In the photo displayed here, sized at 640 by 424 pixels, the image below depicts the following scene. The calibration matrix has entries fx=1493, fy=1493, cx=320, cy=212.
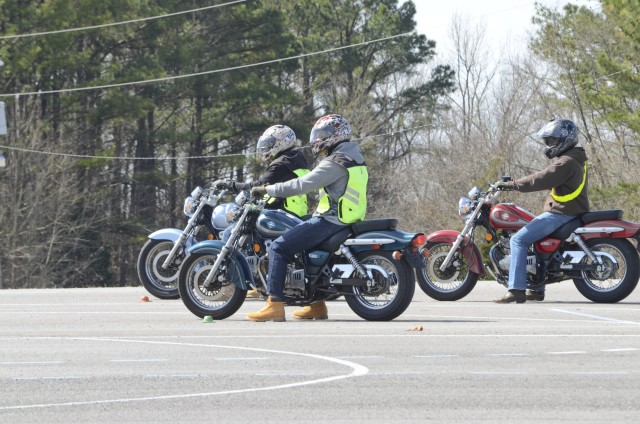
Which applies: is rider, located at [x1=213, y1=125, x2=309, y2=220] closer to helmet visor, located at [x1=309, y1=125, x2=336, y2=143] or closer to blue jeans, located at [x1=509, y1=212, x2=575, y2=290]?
helmet visor, located at [x1=309, y1=125, x2=336, y2=143]

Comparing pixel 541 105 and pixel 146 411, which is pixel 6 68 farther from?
pixel 146 411

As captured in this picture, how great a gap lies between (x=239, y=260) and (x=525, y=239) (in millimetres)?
3428

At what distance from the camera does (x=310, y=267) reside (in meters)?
14.3

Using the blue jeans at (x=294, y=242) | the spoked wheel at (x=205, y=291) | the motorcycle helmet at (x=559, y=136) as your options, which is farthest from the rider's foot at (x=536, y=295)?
the spoked wheel at (x=205, y=291)

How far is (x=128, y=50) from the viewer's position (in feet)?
192

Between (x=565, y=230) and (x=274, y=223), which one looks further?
(x=565, y=230)

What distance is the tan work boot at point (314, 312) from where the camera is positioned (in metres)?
15.0

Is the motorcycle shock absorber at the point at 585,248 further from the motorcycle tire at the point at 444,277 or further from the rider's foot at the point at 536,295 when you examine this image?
the motorcycle tire at the point at 444,277

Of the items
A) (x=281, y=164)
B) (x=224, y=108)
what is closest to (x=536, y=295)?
(x=281, y=164)

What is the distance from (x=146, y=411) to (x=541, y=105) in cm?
5185

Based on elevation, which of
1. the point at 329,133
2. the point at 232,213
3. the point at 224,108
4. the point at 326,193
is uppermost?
the point at 224,108

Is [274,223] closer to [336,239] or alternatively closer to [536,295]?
[336,239]

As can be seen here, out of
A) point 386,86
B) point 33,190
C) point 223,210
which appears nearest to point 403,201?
point 386,86

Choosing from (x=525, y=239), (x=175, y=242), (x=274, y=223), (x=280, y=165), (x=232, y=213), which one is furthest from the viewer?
(x=175, y=242)
